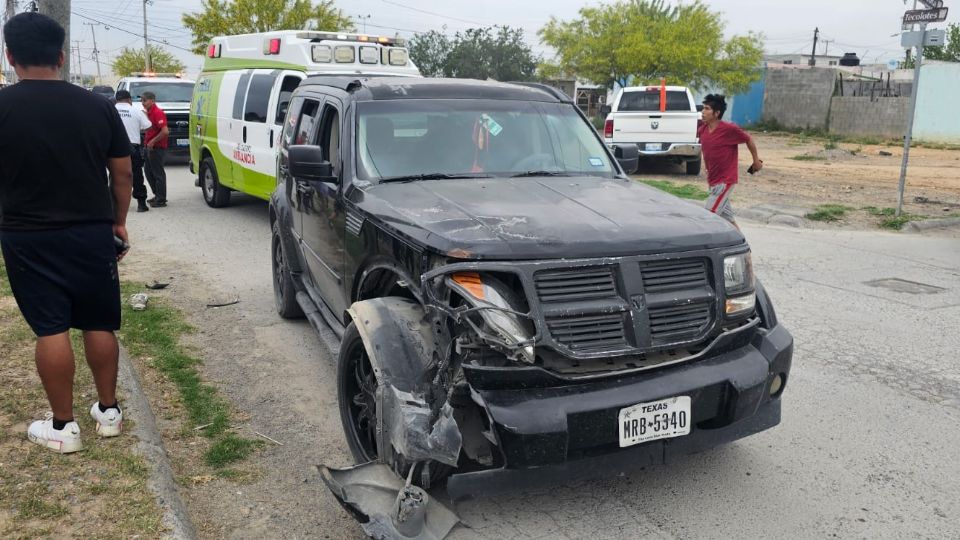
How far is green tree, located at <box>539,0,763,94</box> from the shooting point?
101ft

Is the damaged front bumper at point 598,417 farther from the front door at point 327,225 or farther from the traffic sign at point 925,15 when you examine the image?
the traffic sign at point 925,15

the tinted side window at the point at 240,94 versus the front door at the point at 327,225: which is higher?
the tinted side window at the point at 240,94

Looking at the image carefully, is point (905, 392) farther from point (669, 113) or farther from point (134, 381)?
point (669, 113)

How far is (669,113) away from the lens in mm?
16984

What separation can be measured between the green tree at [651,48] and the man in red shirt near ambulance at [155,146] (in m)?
21.8

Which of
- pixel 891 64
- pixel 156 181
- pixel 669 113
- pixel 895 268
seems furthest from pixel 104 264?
pixel 891 64

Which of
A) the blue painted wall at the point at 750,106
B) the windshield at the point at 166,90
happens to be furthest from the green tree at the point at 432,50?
the windshield at the point at 166,90

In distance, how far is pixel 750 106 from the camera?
42.4 meters

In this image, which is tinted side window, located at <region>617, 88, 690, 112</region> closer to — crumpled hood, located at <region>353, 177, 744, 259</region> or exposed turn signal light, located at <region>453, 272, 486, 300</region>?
crumpled hood, located at <region>353, 177, 744, 259</region>

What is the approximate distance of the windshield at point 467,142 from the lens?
4574mm

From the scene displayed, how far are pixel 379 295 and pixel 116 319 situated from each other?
131 centimetres

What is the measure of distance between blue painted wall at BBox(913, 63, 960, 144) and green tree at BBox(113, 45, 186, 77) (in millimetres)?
69940

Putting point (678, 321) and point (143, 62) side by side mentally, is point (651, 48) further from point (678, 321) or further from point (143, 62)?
point (143, 62)

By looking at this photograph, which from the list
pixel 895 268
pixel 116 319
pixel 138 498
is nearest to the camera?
pixel 138 498
